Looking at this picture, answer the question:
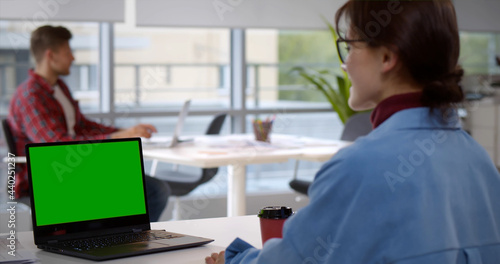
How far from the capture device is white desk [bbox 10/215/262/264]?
148 cm

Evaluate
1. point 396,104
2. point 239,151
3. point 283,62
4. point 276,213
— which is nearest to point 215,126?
point 239,151

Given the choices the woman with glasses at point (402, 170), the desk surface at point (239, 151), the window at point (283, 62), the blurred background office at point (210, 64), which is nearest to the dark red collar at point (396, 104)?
the woman with glasses at point (402, 170)

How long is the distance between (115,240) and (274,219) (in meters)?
0.40

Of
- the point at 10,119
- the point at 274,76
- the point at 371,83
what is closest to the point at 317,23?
the point at 274,76

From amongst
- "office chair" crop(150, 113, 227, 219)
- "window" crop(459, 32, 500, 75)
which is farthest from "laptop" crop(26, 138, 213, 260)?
"window" crop(459, 32, 500, 75)

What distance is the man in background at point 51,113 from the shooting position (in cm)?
341

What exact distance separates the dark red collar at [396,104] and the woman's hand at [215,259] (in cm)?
46

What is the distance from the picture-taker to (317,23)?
17.8 ft

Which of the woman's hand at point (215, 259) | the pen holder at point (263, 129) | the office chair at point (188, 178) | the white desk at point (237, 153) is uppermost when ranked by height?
the pen holder at point (263, 129)

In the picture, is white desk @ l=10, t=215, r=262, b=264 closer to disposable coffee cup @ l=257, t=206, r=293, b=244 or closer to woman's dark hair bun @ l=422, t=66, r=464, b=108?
disposable coffee cup @ l=257, t=206, r=293, b=244

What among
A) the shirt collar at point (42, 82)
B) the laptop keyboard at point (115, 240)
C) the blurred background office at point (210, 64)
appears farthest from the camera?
the blurred background office at point (210, 64)

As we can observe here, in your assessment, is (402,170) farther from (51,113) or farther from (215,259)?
(51,113)

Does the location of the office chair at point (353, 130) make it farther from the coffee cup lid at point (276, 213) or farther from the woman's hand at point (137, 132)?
the coffee cup lid at point (276, 213)

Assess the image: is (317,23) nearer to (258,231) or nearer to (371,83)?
(258,231)
